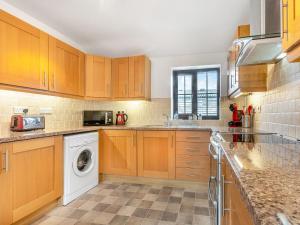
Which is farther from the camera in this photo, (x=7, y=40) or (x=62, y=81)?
(x=62, y=81)

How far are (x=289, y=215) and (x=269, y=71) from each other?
6.94 ft

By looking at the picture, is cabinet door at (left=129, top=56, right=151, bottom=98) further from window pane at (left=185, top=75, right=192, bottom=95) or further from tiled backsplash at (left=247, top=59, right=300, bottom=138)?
tiled backsplash at (left=247, top=59, right=300, bottom=138)

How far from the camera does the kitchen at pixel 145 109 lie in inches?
55.6

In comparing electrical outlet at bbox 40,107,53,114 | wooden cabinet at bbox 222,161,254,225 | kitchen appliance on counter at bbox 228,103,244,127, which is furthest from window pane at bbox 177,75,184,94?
wooden cabinet at bbox 222,161,254,225

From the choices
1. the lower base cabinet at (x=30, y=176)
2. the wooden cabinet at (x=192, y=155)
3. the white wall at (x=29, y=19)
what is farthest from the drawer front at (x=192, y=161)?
the white wall at (x=29, y=19)

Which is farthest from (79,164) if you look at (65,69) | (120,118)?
(65,69)

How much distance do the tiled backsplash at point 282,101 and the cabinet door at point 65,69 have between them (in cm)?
259

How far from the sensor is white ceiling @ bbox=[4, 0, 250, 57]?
6.84ft

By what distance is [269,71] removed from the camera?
2.10m

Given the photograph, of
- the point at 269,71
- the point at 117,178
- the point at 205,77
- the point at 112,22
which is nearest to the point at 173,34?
the point at 112,22

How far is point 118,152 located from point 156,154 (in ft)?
2.06

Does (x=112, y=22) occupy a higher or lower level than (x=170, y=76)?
higher

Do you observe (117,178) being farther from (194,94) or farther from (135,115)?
(194,94)

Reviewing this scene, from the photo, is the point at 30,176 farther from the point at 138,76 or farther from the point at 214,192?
the point at 138,76
